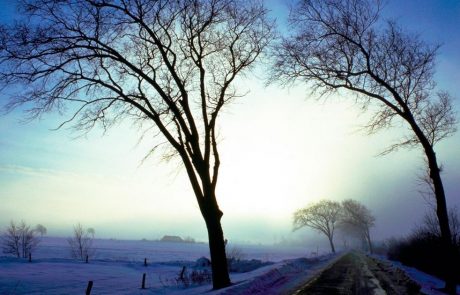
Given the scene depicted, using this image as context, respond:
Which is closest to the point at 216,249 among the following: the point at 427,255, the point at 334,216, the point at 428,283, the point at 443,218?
the point at 443,218

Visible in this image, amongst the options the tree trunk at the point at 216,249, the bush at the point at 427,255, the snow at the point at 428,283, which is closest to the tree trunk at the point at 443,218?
the snow at the point at 428,283

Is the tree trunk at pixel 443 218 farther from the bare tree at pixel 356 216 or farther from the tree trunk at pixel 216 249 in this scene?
the bare tree at pixel 356 216

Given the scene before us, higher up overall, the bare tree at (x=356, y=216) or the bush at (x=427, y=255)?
the bare tree at (x=356, y=216)

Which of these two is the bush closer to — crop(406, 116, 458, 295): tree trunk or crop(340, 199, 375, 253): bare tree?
crop(406, 116, 458, 295): tree trunk

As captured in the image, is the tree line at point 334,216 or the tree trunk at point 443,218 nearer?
the tree trunk at point 443,218

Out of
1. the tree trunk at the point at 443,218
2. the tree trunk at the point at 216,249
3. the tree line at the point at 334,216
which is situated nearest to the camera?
the tree trunk at the point at 443,218

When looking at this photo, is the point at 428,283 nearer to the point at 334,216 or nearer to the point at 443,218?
the point at 443,218

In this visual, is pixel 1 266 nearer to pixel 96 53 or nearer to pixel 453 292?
pixel 96 53

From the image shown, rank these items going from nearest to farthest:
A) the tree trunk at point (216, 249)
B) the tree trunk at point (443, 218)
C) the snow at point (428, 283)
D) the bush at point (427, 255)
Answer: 1. the snow at point (428, 283)
2. the tree trunk at point (443, 218)
3. the tree trunk at point (216, 249)
4. the bush at point (427, 255)

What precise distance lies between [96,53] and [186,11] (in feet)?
12.0

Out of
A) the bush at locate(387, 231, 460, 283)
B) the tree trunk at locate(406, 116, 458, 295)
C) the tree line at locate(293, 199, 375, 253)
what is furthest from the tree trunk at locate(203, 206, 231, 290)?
the tree line at locate(293, 199, 375, 253)

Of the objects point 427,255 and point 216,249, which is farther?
point 427,255

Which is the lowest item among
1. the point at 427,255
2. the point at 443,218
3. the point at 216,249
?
the point at 427,255

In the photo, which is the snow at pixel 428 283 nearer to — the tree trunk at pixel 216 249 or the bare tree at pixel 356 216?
the tree trunk at pixel 216 249
